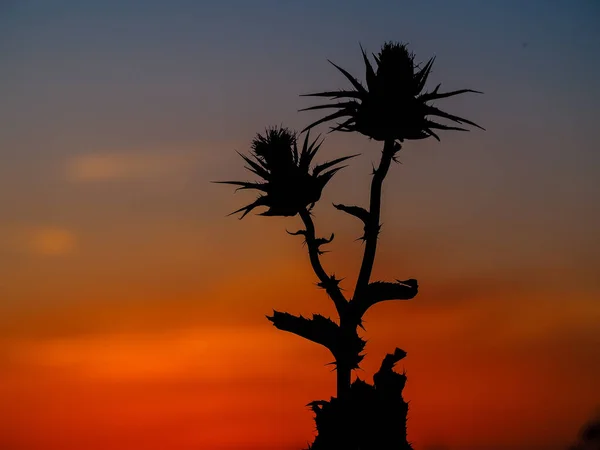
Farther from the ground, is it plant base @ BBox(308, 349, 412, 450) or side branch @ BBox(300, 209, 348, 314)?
side branch @ BBox(300, 209, 348, 314)

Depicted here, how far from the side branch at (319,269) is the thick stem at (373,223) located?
0.44m

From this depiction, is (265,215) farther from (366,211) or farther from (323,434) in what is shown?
(323,434)

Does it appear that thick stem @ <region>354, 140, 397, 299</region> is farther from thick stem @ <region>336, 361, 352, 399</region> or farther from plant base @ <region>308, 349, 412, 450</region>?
plant base @ <region>308, 349, 412, 450</region>

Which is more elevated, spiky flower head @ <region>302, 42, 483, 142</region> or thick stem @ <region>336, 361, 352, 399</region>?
spiky flower head @ <region>302, 42, 483, 142</region>

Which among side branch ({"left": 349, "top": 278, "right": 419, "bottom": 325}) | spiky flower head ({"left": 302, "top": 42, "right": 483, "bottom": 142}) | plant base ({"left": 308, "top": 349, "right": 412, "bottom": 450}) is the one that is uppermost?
spiky flower head ({"left": 302, "top": 42, "right": 483, "bottom": 142})

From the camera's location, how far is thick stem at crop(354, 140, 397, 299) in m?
18.3

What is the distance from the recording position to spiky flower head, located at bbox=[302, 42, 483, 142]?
60.4 feet

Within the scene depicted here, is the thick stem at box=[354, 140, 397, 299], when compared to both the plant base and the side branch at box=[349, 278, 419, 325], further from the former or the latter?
the plant base

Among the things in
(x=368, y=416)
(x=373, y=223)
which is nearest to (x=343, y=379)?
(x=368, y=416)

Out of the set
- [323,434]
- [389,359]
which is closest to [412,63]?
[389,359]

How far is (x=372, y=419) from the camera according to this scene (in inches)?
742

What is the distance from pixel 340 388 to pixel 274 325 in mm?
1717

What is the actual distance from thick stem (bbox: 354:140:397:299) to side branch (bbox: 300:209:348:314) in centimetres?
44

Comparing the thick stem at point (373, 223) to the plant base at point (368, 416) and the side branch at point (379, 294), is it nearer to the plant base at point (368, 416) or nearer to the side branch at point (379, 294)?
the side branch at point (379, 294)
